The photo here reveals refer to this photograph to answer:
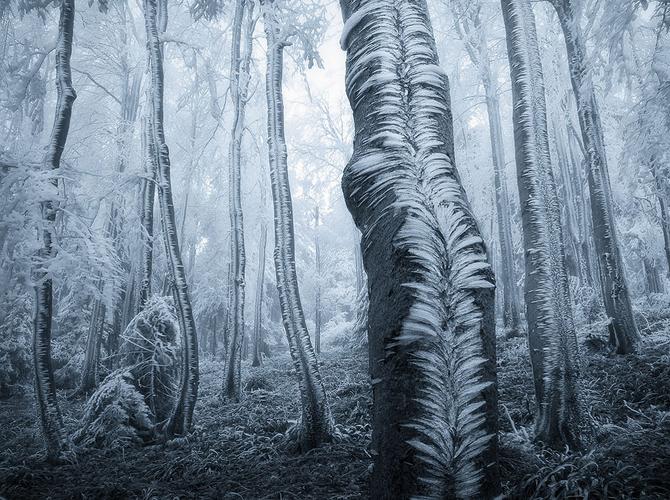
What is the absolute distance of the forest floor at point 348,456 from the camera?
94.2 inches

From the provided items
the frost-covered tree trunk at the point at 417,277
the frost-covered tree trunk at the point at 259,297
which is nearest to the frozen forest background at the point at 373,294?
the frost-covered tree trunk at the point at 417,277

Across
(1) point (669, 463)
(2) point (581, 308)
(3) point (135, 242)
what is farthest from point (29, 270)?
(2) point (581, 308)

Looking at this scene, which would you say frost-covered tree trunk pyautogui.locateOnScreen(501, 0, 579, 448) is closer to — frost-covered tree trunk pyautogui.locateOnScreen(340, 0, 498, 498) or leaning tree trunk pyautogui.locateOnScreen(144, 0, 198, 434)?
frost-covered tree trunk pyautogui.locateOnScreen(340, 0, 498, 498)

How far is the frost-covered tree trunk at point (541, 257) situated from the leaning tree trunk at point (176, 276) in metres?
4.77

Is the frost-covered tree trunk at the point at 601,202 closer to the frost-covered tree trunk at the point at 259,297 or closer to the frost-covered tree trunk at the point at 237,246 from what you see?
the frost-covered tree trunk at the point at 237,246

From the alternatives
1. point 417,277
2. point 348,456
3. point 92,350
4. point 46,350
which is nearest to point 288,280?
point 348,456

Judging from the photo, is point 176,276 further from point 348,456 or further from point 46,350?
point 348,456

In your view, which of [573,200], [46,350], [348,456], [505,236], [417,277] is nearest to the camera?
[417,277]

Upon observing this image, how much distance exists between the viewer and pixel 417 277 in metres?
1.31

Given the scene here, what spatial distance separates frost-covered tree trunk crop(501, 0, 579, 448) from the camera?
129 inches

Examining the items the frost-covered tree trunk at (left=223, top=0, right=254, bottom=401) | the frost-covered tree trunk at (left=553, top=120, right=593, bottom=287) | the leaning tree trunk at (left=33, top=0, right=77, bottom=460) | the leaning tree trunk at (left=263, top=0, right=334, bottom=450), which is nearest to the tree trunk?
the frost-covered tree trunk at (left=223, top=0, right=254, bottom=401)

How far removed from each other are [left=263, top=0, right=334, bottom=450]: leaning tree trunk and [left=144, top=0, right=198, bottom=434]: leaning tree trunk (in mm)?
1685

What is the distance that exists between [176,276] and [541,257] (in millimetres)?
5144

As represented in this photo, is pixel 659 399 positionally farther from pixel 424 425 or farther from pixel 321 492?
pixel 424 425
